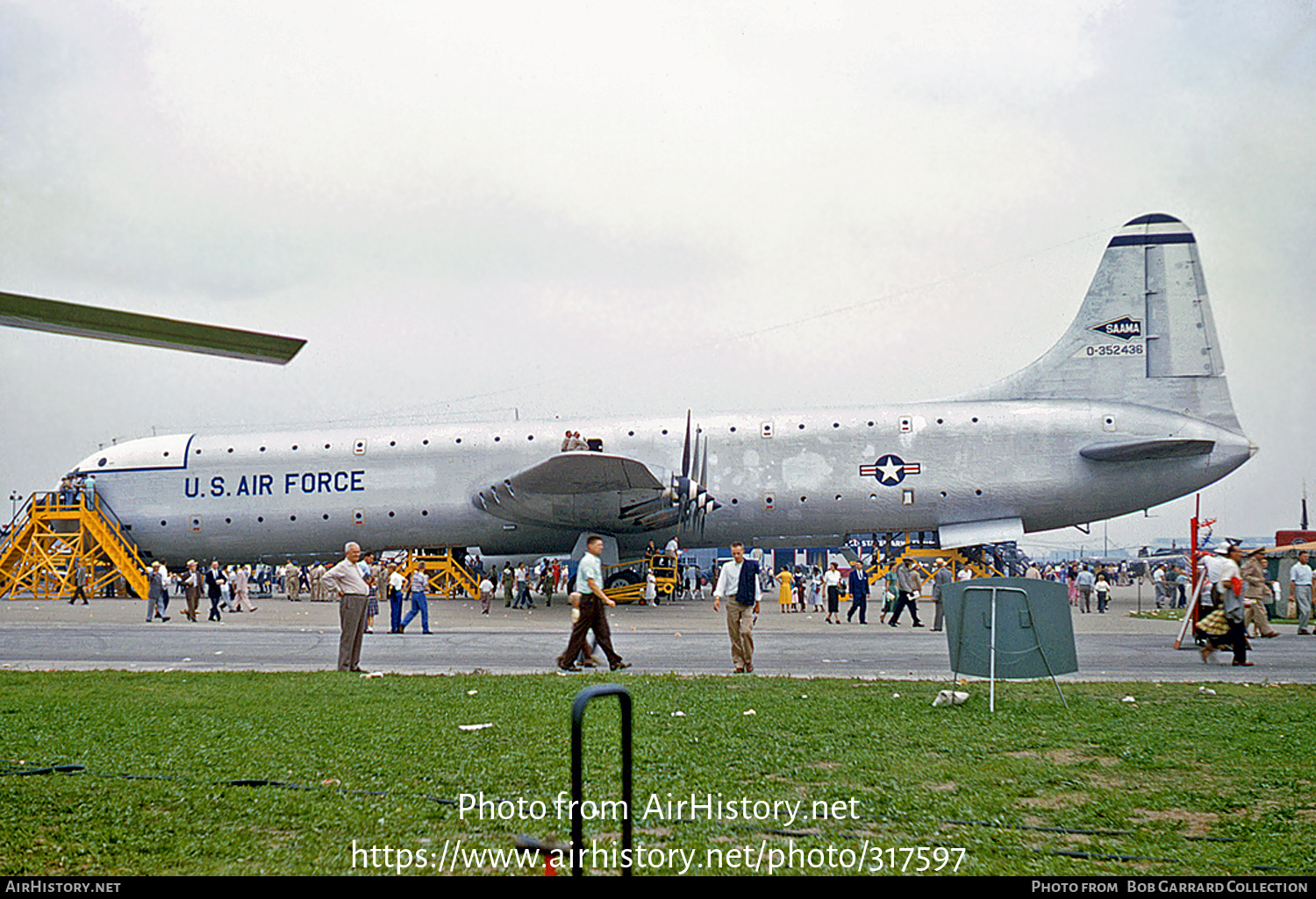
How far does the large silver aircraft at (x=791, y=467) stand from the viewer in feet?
95.4

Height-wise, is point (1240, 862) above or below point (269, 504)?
below

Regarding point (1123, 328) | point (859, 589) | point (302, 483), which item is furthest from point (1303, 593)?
point (302, 483)

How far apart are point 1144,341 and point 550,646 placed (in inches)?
882

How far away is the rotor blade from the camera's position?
152 inches

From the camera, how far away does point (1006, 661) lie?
367 inches

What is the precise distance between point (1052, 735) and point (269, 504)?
92.6 ft

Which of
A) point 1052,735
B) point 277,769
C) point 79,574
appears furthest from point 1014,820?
point 79,574

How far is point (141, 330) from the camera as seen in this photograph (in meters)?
3.89

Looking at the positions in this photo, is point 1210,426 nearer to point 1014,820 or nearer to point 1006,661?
point 1006,661

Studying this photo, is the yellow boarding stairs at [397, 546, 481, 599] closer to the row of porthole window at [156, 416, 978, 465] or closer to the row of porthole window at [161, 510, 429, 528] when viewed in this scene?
the row of porthole window at [161, 510, 429, 528]

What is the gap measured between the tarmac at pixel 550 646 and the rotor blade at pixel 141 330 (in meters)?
9.05

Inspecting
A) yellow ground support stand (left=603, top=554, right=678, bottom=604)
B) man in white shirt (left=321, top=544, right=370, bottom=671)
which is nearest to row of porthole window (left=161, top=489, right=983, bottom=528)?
yellow ground support stand (left=603, top=554, right=678, bottom=604)

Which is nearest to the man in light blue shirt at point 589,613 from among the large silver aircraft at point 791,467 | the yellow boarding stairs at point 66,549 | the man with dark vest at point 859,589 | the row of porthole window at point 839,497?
the man with dark vest at point 859,589

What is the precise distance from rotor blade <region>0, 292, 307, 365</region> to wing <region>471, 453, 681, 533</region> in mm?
21589
